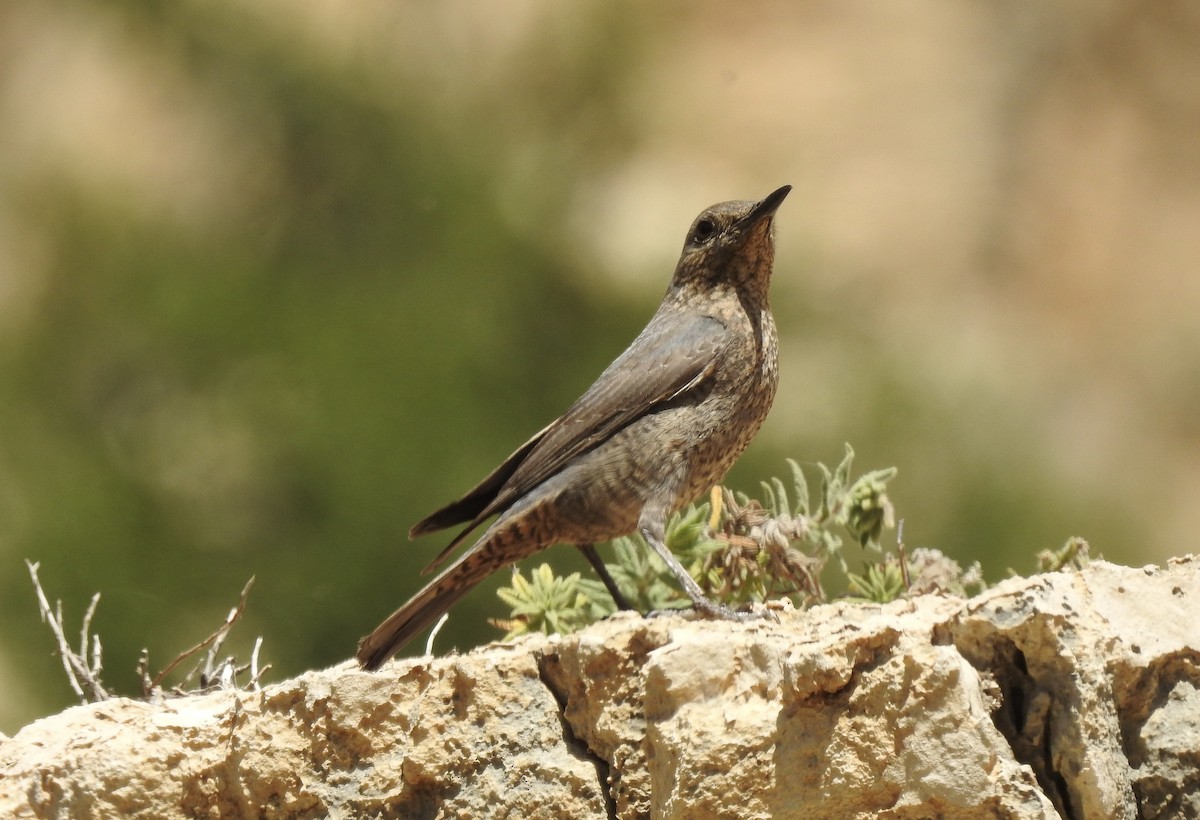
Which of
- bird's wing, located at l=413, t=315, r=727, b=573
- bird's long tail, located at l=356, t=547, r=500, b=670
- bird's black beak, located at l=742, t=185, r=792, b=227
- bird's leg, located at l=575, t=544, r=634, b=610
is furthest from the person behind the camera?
bird's black beak, located at l=742, t=185, r=792, b=227

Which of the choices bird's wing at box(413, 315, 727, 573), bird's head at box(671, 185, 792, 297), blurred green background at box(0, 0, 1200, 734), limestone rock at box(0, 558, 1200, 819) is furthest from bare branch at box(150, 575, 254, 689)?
blurred green background at box(0, 0, 1200, 734)

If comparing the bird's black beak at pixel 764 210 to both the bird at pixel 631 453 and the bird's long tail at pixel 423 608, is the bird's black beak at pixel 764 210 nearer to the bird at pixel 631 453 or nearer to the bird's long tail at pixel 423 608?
the bird at pixel 631 453

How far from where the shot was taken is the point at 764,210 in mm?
5094

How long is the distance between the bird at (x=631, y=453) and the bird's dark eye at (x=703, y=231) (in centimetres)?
26

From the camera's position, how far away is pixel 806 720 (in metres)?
2.85

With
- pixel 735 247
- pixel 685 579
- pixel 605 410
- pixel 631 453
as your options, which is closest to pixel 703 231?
pixel 735 247

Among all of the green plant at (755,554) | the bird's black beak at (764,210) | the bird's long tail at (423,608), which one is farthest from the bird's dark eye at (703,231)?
the bird's long tail at (423,608)

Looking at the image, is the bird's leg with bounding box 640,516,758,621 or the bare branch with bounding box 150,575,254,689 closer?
the bare branch with bounding box 150,575,254,689

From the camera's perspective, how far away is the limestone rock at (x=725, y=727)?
9.07 ft

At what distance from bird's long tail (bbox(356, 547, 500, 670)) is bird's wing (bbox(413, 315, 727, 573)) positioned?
5.8 inches

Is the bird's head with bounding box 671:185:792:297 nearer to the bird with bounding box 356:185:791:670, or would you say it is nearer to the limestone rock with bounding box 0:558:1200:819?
the bird with bounding box 356:185:791:670

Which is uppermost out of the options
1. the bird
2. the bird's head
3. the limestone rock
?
the bird's head

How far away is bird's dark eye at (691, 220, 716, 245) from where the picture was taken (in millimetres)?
5297

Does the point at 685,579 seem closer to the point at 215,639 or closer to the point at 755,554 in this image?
the point at 755,554
